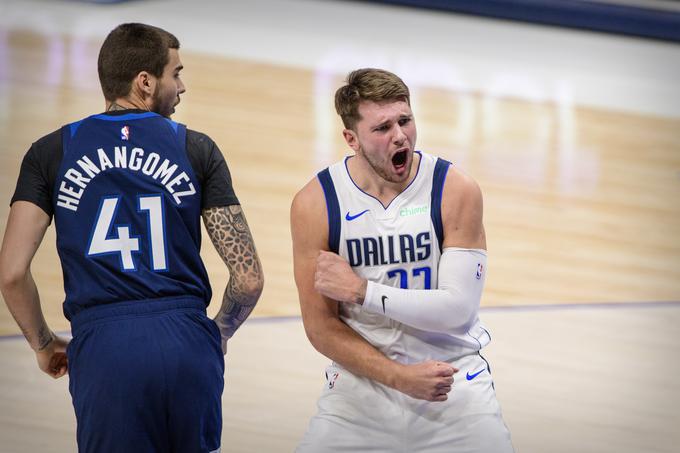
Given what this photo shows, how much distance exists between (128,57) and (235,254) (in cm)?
72

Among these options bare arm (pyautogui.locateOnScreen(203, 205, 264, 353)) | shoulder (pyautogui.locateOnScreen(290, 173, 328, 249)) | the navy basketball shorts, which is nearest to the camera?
the navy basketball shorts

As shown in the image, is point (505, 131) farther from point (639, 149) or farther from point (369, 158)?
point (369, 158)

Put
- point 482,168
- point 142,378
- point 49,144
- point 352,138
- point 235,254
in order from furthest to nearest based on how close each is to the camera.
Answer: point 482,168
point 352,138
point 235,254
point 49,144
point 142,378

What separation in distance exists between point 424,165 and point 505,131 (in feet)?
22.4

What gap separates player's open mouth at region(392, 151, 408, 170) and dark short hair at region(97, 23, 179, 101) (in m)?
0.84

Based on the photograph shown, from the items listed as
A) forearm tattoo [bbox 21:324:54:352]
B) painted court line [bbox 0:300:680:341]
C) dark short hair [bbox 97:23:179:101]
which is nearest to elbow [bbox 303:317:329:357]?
forearm tattoo [bbox 21:324:54:352]

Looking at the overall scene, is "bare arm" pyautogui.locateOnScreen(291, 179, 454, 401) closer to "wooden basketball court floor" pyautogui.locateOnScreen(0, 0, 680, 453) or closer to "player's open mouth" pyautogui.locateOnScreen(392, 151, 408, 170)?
"player's open mouth" pyautogui.locateOnScreen(392, 151, 408, 170)

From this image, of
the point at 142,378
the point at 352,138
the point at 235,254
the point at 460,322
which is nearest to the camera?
the point at 142,378

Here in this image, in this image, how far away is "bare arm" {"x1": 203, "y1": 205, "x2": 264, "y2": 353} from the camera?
3719 millimetres

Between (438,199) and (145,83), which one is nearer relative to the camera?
(145,83)

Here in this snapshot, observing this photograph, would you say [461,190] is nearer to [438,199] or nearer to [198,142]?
[438,199]

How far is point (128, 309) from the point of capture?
356 cm

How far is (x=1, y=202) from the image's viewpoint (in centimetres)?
796

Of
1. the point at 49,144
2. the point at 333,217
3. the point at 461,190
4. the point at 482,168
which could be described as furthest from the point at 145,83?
the point at 482,168
